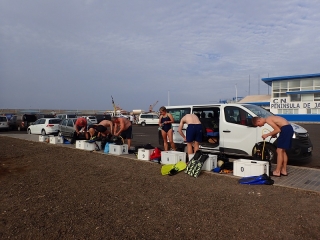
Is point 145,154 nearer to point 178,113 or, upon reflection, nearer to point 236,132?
point 178,113

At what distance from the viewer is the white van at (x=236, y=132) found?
26.3ft

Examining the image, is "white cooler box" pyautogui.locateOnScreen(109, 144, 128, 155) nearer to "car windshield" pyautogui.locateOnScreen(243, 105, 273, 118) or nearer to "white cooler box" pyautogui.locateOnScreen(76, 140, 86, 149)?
"white cooler box" pyautogui.locateOnScreen(76, 140, 86, 149)

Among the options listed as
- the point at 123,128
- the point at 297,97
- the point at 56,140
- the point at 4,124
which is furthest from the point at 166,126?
the point at 297,97

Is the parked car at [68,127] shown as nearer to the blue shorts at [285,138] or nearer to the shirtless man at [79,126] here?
the shirtless man at [79,126]

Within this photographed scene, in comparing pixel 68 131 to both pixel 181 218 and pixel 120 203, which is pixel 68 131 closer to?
pixel 120 203

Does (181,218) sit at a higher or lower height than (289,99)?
lower

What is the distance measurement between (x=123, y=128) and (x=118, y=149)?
3.06 ft

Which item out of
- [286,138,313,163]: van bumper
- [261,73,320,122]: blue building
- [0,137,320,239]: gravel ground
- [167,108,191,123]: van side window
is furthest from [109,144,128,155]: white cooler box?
[261,73,320,122]: blue building

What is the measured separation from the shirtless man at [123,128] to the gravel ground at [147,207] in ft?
11.6

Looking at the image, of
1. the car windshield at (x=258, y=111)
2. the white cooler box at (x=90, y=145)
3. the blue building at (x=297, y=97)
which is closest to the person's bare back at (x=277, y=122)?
the car windshield at (x=258, y=111)

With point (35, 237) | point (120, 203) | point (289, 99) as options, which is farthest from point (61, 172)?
point (289, 99)

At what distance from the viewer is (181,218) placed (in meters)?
4.34

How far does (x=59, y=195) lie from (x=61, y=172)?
2.22 metres

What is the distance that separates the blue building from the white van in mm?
31872
